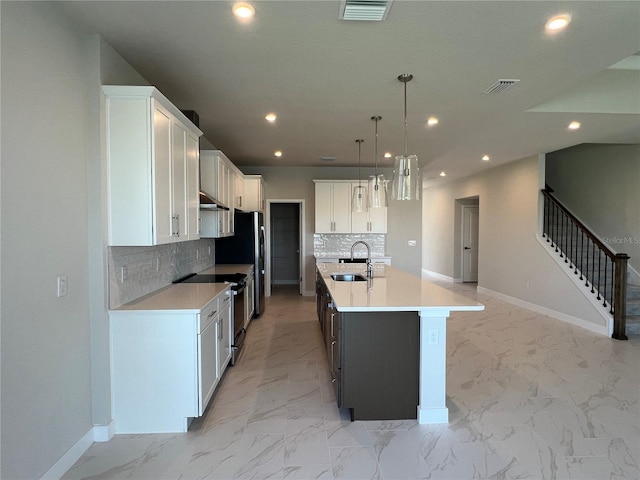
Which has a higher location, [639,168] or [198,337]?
[639,168]

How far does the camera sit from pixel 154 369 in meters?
2.45

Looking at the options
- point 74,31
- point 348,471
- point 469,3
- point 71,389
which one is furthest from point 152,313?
point 469,3

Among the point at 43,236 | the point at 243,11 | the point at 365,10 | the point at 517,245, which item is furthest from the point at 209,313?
the point at 517,245

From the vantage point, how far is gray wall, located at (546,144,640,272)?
5660 millimetres

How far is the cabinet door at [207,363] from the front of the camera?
2.52 metres

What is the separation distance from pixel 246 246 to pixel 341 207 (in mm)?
2330

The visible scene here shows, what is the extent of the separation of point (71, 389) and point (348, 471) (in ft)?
5.63

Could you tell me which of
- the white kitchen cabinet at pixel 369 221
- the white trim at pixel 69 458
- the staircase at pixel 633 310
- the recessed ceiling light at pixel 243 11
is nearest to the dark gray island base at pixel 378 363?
the white trim at pixel 69 458

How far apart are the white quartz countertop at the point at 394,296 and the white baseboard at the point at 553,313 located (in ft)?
10.1

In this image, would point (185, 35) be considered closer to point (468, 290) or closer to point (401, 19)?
point (401, 19)

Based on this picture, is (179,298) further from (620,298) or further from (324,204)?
(620,298)

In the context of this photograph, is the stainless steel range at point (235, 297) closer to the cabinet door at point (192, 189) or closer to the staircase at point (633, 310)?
the cabinet door at point (192, 189)

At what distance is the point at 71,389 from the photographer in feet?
7.06

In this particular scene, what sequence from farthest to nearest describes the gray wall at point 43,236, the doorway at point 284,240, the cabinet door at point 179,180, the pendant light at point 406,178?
1. the doorway at point 284,240
2. the pendant light at point 406,178
3. the cabinet door at point 179,180
4. the gray wall at point 43,236
